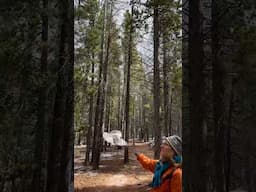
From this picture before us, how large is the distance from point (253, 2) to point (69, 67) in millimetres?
2092

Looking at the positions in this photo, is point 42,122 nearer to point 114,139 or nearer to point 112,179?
point 112,179

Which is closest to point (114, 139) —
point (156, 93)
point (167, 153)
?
point (156, 93)

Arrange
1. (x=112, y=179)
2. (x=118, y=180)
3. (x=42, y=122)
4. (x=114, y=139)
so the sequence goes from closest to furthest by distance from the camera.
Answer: (x=42, y=122), (x=118, y=180), (x=112, y=179), (x=114, y=139)

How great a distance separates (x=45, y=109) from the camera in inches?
116

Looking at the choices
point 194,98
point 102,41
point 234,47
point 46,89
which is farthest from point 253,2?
point 102,41

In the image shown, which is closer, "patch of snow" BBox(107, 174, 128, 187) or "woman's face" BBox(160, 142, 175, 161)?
"woman's face" BBox(160, 142, 175, 161)

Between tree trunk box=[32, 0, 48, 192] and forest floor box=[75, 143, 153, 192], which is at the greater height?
tree trunk box=[32, 0, 48, 192]

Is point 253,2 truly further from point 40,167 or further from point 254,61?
point 40,167

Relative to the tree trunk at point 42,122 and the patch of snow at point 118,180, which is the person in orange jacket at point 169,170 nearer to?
the tree trunk at point 42,122

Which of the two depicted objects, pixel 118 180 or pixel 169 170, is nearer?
pixel 169 170

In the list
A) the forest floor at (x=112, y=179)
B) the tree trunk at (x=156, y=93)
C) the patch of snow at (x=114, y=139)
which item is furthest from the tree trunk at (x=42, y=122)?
the patch of snow at (x=114, y=139)

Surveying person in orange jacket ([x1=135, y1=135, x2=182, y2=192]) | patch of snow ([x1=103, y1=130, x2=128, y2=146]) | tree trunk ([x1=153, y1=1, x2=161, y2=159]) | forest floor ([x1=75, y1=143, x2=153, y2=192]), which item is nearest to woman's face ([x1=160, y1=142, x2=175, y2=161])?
person in orange jacket ([x1=135, y1=135, x2=182, y2=192])

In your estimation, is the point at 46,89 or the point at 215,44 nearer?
the point at 46,89

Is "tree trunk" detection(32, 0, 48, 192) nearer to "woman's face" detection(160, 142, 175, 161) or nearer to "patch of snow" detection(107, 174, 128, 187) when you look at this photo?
"woman's face" detection(160, 142, 175, 161)
